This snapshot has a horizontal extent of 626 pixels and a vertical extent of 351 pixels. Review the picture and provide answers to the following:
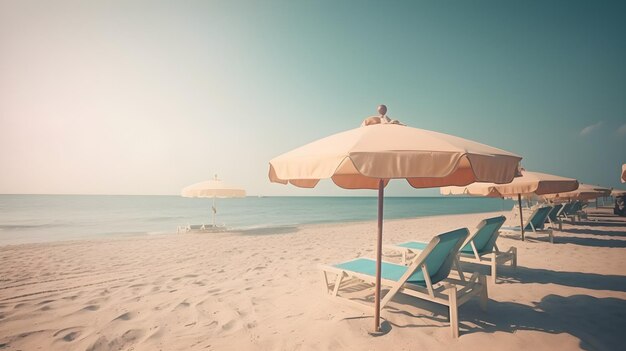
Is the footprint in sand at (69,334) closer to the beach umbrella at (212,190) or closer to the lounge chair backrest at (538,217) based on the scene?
the beach umbrella at (212,190)

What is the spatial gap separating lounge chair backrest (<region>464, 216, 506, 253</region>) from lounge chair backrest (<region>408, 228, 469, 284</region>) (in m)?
1.31

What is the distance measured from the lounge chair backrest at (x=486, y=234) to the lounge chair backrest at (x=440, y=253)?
1310 millimetres

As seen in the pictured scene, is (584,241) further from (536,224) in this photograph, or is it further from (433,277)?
(433,277)

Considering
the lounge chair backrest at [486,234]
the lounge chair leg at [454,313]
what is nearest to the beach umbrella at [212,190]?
the lounge chair backrest at [486,234]

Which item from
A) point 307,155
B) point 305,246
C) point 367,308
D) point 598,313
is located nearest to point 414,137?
point 307,155

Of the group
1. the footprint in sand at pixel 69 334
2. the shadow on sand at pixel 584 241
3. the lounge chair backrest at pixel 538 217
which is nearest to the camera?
the footprint in sand at pixel 69 334

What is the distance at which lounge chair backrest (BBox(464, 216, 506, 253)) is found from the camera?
4310 millimetres

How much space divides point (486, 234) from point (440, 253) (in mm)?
2121

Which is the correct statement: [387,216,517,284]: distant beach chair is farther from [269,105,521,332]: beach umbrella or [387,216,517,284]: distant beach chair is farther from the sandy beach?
[269,105,521,332]: beach umbrella

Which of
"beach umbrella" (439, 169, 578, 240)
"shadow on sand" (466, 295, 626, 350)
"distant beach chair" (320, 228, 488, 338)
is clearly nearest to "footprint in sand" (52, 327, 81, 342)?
"distant beach chair" (320, 228, 488, 338)

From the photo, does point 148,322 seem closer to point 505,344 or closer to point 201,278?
point 201,278

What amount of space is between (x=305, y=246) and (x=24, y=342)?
6.65 m

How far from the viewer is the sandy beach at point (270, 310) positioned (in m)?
2.89

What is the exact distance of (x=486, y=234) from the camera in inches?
182
